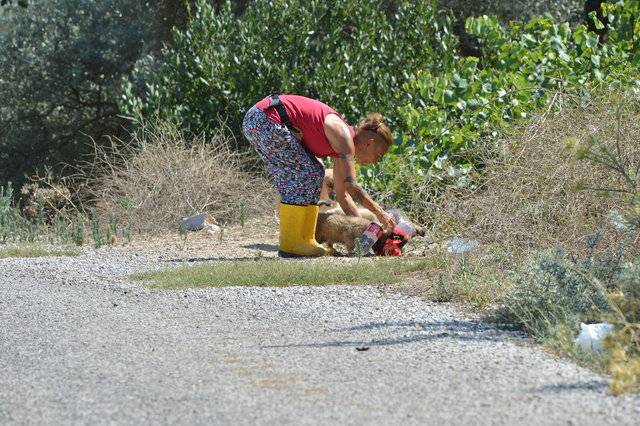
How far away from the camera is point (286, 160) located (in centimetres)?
1167

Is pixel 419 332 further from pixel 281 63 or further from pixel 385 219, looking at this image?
pixel 281 63

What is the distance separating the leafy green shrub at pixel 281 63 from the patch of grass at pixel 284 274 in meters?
6.90

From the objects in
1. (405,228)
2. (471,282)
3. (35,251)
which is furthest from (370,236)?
(35,251)

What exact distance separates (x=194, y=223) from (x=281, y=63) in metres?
3.88

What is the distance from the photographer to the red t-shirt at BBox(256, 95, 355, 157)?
11430 mm

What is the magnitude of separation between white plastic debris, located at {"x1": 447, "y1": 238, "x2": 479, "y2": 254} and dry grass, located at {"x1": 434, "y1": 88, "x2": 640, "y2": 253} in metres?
0.10

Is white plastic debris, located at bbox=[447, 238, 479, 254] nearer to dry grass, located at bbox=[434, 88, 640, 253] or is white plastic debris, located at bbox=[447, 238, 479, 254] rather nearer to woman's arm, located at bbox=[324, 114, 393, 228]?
dry grass, located at bbox=[434, 88, 640, 253]

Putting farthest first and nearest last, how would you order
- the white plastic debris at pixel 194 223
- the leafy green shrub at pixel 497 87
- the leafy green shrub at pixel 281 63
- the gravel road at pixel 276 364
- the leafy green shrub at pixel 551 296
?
the leafy green shrub at pixel 281 63 < the white plastic debris at pixel 194 223 < the leafy green shrub at pixel 497 87 < the leafy green shrub at pixel 551 296 < the gravel road at pixel 276 364

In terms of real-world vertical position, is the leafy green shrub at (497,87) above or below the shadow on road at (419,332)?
above

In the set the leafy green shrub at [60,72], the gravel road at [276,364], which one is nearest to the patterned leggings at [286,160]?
the gravel road at [276,364]

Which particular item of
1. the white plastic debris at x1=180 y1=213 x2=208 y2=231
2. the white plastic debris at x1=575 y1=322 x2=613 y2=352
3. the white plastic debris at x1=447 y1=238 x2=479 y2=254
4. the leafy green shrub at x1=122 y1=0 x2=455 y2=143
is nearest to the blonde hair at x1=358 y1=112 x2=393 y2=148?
the white plastic debris at x1=447 y1=238 x2=479 y2=254

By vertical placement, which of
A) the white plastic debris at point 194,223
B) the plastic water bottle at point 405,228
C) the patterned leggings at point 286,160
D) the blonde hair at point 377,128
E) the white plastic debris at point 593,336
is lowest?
the white plastic debris at point 194,223

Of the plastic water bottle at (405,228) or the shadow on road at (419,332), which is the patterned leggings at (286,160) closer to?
the plastic water bottle at (405,228)

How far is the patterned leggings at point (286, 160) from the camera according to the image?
37.9 feet
